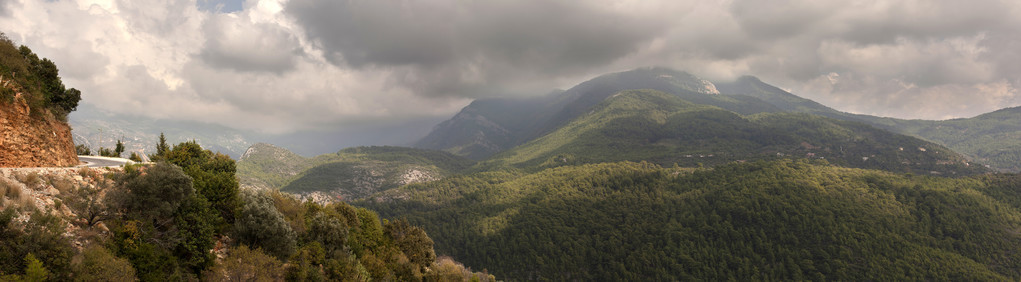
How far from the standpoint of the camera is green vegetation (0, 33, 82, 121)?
2327 cm

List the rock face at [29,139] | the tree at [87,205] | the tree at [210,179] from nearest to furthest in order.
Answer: the tree at [87,205]
the rock face at [29,139]
the tree at [210,179]

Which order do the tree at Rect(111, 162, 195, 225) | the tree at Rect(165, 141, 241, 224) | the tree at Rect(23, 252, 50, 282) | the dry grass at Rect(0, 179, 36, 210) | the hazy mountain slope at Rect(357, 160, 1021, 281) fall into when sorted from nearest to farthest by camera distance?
the tree at Rect(23, 252, 50, 282), the dry grass at Rect(0, 179, 36, 210), the tree at Rect(111, 162, 195, 225), the tree at Rect(165, 141, 241, 224), the hazy mountain slope at Rect(357, 160, 1021, 281)

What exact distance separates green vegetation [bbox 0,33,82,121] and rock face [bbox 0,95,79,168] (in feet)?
2.14

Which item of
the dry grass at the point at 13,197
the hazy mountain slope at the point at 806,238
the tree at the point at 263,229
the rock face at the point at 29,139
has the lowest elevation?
the hazy mountain slope at the point at 806,238

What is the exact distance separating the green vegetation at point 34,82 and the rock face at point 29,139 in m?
0.65

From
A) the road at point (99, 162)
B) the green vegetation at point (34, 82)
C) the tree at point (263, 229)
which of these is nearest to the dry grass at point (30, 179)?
the green vegetation at point (34, 82)

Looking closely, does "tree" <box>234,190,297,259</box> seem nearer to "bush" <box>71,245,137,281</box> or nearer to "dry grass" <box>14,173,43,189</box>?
"bush" <box>71,245,137,281</box>

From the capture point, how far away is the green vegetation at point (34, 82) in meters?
23.3

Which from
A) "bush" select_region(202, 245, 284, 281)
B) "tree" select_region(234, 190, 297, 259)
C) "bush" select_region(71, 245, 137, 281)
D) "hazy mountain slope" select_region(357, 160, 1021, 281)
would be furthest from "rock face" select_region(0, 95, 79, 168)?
"hazy mountain slope" select_region(357, 160, 1021, 281)

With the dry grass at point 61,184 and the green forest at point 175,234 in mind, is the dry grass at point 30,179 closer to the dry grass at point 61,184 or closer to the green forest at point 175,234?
the dry grass at point 61,184

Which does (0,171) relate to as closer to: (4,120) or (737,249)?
(4,120)

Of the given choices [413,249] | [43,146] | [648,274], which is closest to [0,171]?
[43,146]

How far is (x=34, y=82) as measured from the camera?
2541cm

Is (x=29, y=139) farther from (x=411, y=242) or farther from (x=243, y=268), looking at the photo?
(x=411, y=242)
